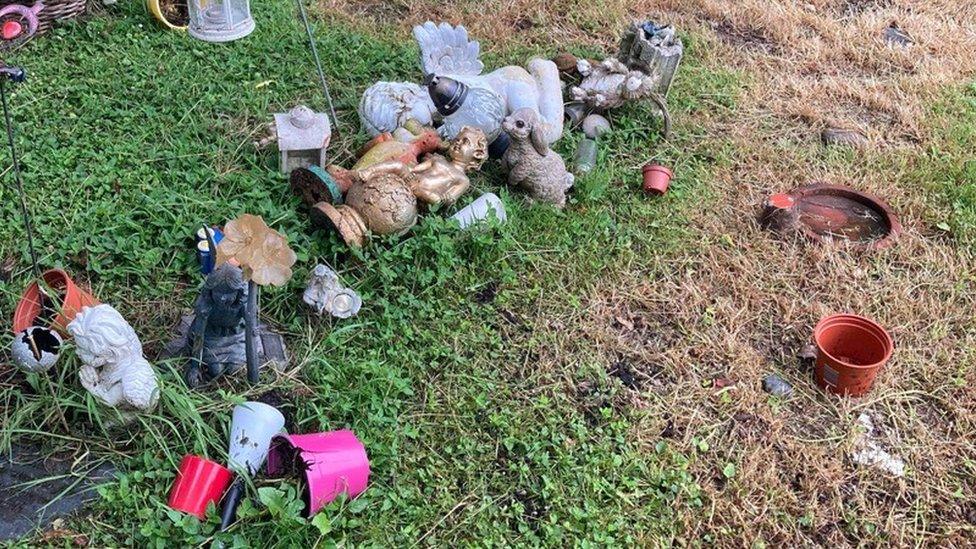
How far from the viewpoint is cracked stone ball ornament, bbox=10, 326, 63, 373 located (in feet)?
8.00

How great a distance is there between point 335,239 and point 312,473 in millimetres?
982

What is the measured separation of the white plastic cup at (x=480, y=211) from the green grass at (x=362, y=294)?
0.06 metres

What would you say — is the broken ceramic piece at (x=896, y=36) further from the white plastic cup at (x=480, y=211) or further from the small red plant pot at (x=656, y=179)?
the white plastic cup at (x=480, y=211)

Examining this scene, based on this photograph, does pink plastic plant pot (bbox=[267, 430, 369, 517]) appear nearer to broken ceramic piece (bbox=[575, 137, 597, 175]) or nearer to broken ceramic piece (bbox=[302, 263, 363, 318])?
broken ceramic piece (bbox=[302, 263, 363, 318])

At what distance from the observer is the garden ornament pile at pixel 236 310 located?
2.29 meters

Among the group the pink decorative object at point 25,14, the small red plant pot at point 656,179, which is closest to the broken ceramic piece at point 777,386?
the small red plant pot at point 656,179

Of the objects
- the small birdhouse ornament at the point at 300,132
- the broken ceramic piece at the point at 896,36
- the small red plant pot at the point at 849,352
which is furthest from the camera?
the broken ceramic piece at the point at 896,36

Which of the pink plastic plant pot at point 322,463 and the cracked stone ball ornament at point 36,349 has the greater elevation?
the cracked stone ball ornament at point 36,349

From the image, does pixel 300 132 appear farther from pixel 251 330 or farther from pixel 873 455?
pixel 873 455

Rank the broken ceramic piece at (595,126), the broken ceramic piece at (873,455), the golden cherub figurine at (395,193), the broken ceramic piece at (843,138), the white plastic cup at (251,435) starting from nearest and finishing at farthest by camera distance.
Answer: the white plastic cup at (251,435) < the broken ceramic piece at (873,455) < the golden cherub figurine at (395,193) < the broken ceramic piece at (595,126) < the broken ceramic piece at (843,138)

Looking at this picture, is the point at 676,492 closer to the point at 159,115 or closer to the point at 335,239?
the point at 335,239

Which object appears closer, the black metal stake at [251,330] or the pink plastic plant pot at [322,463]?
the pink plastic plant pot at [322,463]

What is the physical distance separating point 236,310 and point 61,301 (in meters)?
0.57

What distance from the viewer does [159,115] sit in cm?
368
